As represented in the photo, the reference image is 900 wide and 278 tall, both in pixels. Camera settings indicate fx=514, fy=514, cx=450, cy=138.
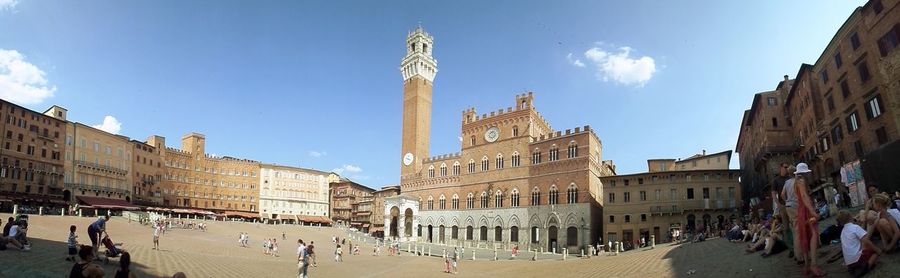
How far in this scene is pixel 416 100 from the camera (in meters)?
74.4

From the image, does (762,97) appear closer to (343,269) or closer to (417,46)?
(343,269)

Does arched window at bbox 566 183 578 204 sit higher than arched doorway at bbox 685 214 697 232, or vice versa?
arched window at bbox 566 183 578 204

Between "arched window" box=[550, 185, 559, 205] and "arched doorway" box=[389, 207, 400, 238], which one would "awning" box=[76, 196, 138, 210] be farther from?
"arched window" box=[550, 185, 559, 205]

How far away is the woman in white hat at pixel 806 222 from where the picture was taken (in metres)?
8.58

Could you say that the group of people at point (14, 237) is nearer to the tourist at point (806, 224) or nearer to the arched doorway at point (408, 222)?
the tourist at point (806, 224)

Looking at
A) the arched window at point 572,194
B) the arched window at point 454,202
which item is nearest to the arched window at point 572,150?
the arched window at point 572,194

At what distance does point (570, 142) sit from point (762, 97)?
61.1 ft

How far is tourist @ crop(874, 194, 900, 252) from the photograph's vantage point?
877 cm

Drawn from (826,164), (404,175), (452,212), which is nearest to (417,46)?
(404,175)

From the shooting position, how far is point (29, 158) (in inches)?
2259

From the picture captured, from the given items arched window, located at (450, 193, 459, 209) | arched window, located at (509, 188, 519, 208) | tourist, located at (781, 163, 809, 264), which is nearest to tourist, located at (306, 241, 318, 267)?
tourist, located at (781, 163, 809, 264)

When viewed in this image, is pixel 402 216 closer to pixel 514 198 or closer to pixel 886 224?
pixel 514 198

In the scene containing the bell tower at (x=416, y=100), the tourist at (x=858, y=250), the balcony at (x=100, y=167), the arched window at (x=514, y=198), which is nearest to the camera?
the tourist at (x=858, y=250)

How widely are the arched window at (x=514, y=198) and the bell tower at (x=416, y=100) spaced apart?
1696 cm
